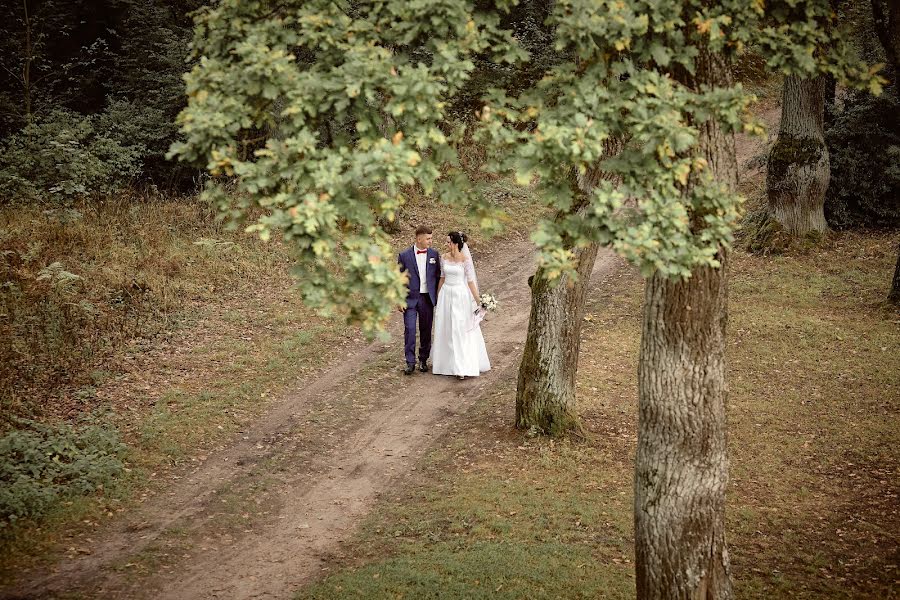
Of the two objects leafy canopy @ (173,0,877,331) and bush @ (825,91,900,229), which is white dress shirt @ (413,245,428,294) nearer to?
leafy canopy @ (173,0,877,331)

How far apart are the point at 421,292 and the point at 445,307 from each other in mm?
517

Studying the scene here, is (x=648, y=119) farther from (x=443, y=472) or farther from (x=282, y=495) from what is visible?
(x=282, y=495)

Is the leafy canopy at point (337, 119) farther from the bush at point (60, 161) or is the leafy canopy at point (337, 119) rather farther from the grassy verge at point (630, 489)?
the bush at point (60, 161)

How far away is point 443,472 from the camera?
950 centimetres

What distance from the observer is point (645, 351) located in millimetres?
5863

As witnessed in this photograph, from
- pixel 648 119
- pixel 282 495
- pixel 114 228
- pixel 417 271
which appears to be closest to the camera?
pixel 648 119

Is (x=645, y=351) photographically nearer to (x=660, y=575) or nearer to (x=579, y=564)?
(x=660, y=575)

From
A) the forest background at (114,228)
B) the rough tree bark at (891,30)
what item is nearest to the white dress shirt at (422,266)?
the forest background at (114,228)

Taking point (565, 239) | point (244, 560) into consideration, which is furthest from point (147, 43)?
point (565, 239)

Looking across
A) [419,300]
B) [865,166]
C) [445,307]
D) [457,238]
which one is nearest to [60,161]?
[419,300]

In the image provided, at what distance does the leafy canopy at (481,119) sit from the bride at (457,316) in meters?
6.69

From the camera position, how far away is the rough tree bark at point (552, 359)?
32.7 ft

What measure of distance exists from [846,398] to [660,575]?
6843 mm

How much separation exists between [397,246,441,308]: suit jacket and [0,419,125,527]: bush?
5191 mm
